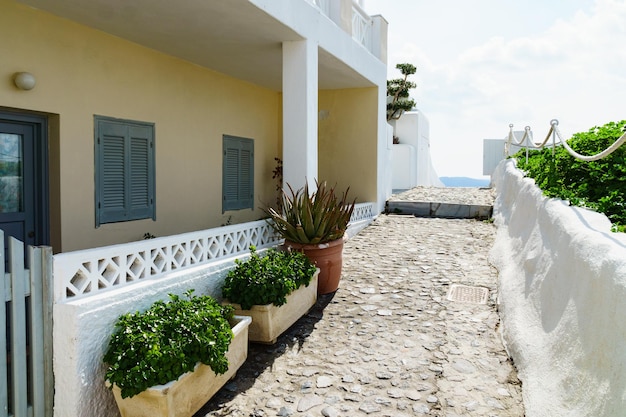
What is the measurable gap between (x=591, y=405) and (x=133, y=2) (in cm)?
509

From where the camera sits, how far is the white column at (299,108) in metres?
6.24

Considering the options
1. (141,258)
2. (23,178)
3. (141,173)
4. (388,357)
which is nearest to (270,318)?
(388,357)

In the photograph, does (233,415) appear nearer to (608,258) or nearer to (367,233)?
(608,258)

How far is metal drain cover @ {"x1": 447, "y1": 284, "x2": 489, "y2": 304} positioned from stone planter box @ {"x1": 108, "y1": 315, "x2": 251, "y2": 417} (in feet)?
9.10

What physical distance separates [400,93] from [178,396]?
45.8ft

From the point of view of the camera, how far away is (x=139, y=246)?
3883 millimetres

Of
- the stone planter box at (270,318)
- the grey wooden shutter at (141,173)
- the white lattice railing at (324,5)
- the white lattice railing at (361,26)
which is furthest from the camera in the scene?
the white lattice railing at (361,26)

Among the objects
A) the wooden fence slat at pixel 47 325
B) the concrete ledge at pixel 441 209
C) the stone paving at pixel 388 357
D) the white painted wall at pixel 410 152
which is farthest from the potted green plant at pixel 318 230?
the white painted wall at pixel 410 152

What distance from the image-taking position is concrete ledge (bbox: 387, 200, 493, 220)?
377 inches

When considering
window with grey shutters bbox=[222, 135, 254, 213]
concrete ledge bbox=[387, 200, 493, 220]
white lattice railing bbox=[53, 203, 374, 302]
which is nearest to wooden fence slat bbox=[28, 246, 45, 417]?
white lattice railing bbox=[53, 203, 374, 302]

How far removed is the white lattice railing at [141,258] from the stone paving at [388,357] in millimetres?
1036

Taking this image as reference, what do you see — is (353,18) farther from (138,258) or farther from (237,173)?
(138,258)

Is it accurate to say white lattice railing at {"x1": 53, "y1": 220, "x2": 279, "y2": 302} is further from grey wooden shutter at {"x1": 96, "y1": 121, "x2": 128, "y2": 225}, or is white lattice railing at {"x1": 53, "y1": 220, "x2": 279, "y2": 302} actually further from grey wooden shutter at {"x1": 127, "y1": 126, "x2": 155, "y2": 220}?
grey wooden shutter at {"x1": 127, "y1": 126, "x2": 155, "y2": 220}

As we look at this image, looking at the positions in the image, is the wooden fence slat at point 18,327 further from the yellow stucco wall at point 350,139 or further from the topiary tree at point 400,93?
the topiary tree at point 400,93
